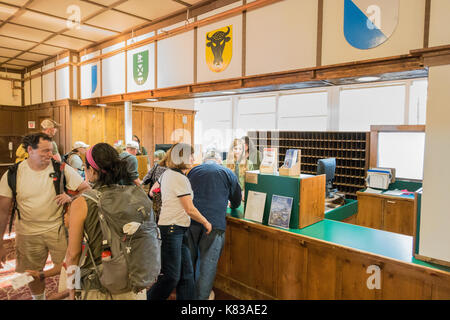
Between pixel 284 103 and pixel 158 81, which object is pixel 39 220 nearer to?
pixel 158 81

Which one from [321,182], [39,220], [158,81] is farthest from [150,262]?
[158,81]

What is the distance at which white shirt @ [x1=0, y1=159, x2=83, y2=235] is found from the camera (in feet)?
8.20

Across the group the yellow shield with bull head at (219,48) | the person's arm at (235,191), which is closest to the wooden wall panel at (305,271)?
the person's arm at (235,191)

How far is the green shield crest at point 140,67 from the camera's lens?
5.52 meters

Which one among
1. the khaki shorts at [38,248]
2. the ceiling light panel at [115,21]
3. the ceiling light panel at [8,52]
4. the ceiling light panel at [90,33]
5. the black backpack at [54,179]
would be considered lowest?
the khaki shorts at [38,248]

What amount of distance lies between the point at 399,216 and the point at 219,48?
4107 mm

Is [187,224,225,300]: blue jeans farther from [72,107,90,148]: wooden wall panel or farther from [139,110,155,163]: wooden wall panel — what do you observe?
[139,110,155,163]: wooden wall panel

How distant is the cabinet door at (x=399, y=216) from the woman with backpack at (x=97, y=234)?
184 inches

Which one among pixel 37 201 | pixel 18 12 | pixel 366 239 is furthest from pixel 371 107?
pixel 37 201

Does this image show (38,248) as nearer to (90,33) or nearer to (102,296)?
(102,296)

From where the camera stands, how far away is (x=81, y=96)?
753cm

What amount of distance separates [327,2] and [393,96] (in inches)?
293

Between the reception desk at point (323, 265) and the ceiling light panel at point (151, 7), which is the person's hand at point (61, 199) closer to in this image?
the reception desk at point (323, 265)

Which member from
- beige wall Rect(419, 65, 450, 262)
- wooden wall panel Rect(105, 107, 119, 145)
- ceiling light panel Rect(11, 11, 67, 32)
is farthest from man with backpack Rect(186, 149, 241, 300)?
wooden wall panel Rect(105, 107, 119, 145)
